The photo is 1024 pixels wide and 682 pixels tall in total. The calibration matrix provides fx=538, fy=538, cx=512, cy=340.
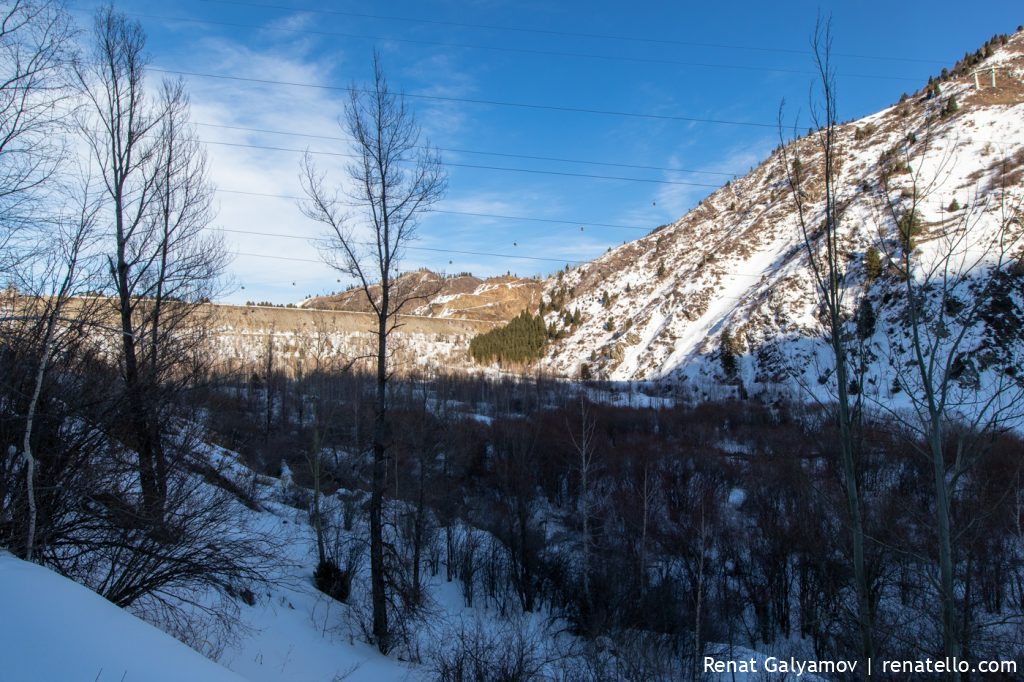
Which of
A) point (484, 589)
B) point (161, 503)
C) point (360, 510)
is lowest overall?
point (484, 589)

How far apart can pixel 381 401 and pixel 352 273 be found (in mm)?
3114

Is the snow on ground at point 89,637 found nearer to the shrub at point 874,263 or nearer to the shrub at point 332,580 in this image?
the shrub at point 332,580

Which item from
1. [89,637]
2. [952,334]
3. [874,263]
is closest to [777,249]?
[874,263]

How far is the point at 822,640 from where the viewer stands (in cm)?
1970

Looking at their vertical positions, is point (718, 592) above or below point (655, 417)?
below

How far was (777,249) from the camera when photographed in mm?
79438

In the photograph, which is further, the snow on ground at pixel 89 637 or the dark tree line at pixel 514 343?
the dark tree line at pixel 514 343

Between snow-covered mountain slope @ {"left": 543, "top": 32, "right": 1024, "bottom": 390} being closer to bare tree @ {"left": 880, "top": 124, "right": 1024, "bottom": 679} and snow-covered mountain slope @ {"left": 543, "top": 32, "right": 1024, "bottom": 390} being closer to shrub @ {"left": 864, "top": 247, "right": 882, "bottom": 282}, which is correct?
shrub @ {"left": 864, "top": 247, "right": 882, "bottom": 282}

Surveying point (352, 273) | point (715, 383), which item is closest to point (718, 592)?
point (352, 273)

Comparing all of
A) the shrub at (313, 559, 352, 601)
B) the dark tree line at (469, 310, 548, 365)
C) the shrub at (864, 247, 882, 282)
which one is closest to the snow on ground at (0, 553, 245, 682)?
the shrub at (313, 559, 352, 601)

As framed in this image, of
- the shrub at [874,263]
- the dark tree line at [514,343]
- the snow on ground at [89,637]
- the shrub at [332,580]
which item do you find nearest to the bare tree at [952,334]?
the shrub at [874,263]

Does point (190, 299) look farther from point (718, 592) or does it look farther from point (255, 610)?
point (718, 592)

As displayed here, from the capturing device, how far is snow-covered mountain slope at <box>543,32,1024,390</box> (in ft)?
191

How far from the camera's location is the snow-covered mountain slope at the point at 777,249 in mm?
58125
